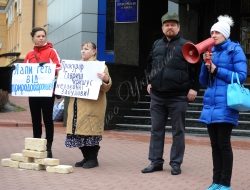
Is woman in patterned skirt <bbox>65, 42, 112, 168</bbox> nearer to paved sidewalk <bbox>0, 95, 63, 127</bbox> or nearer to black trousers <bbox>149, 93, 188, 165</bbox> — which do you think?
black trousers <bbox>149, 93, 188, 165</bbox>

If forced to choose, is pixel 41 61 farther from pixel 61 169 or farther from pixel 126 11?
pixel 126 11

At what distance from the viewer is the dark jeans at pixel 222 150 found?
21.2 feet

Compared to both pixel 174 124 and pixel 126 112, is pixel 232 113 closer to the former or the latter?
pixel 174 124

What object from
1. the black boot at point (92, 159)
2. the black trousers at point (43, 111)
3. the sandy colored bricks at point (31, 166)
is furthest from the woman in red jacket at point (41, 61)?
the black boot at point (92, 159)

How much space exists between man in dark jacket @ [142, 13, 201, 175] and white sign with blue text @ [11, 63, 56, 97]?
1.44m

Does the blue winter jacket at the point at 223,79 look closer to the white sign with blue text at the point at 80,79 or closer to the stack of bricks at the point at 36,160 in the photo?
the white sign with blue text at the point at 80,79

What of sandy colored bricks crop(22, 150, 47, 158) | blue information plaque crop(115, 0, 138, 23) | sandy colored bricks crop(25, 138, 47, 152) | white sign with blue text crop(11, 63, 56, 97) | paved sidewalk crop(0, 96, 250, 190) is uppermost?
blue information plaque crop(115, 0, 138, 23)

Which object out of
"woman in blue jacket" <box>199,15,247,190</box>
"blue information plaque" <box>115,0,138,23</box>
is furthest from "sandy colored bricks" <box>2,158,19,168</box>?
"blue information plaque" <box>115,0,138,23</box>

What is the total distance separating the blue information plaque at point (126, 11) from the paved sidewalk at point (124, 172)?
476cm

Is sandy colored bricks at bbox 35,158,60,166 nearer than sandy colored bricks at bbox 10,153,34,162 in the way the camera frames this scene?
Yes

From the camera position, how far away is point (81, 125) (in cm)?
815

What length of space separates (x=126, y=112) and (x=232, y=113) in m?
8.35

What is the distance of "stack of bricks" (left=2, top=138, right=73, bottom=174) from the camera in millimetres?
7949

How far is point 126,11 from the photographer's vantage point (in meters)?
15.9
